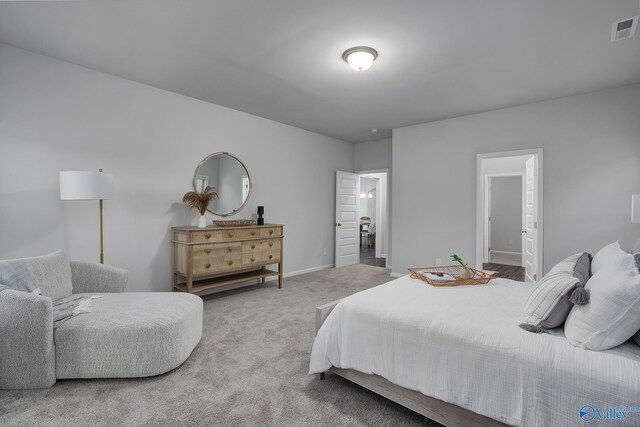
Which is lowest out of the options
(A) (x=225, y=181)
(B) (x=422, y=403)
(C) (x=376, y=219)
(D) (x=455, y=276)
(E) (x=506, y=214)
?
(B) (x=422, y=403)

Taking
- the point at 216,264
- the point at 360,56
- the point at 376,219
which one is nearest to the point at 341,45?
the point at 360,56

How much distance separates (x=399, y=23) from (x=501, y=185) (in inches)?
295

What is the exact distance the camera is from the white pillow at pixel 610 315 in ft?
4.09

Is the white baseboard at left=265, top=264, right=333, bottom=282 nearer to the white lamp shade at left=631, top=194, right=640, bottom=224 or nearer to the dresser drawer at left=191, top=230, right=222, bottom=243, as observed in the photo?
the dresser drawer at left=191, top=230, right=222, bottom=243

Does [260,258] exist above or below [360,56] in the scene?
below

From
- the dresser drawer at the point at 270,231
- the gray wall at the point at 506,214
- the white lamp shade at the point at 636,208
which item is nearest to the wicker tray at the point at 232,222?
the dresser drawer at the point at 270,231

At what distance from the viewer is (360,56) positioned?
107 inches

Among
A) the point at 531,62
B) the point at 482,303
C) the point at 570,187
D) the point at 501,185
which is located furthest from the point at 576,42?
the point at 501,185

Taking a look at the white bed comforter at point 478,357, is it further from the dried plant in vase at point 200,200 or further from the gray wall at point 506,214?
the gray wall at point 506,214

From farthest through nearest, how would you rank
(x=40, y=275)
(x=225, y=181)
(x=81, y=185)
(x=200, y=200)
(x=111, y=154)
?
1. (x=225, y=181)
2. (x=200, y=200)
3. (x=111, y=154)
4. (x=81, y=185)
5. (x=40, y=275)

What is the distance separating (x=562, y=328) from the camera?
61.0 inches

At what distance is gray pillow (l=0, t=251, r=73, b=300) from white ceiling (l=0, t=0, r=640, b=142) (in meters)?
1.92

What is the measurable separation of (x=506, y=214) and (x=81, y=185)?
29.7ft

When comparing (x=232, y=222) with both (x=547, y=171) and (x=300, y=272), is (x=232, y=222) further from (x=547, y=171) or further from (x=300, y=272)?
(x=547, y=171)
